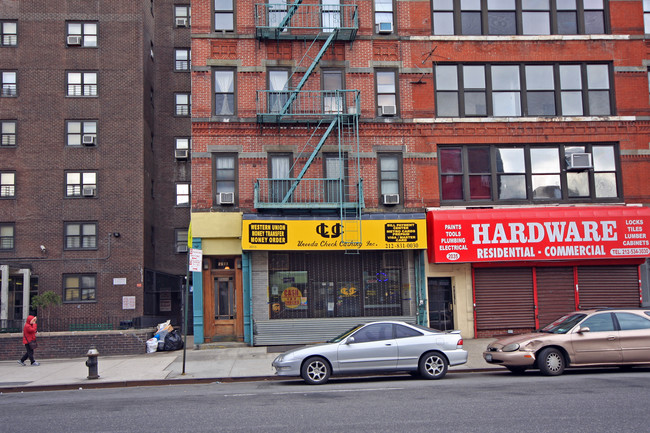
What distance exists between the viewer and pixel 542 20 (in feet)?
76.3

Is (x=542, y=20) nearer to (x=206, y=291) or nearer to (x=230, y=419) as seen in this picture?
(x=206, y=291)

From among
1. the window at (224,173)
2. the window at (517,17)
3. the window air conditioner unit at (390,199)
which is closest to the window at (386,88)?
the window at (517,17)

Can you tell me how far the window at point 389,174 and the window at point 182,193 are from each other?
15.0m

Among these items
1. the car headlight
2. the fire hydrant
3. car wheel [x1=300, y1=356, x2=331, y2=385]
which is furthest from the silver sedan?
the fire hydrant

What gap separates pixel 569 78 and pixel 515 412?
54.8 ft

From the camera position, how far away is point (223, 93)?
73.0 feet

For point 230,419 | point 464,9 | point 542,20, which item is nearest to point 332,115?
point 464,9

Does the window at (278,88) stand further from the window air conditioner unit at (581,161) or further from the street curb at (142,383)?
the window air conditioner unit at (581,161)

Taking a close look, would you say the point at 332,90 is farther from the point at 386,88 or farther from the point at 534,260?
the point at 534,260

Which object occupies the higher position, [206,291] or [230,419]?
[206,291]

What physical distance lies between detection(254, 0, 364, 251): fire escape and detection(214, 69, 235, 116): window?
1073 millimetres

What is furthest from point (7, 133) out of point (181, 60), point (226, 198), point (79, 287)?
point (226, 198)

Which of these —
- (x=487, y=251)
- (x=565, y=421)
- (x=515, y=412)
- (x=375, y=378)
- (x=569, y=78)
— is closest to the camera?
(x=565, y=421)

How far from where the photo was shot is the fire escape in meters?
21.7
